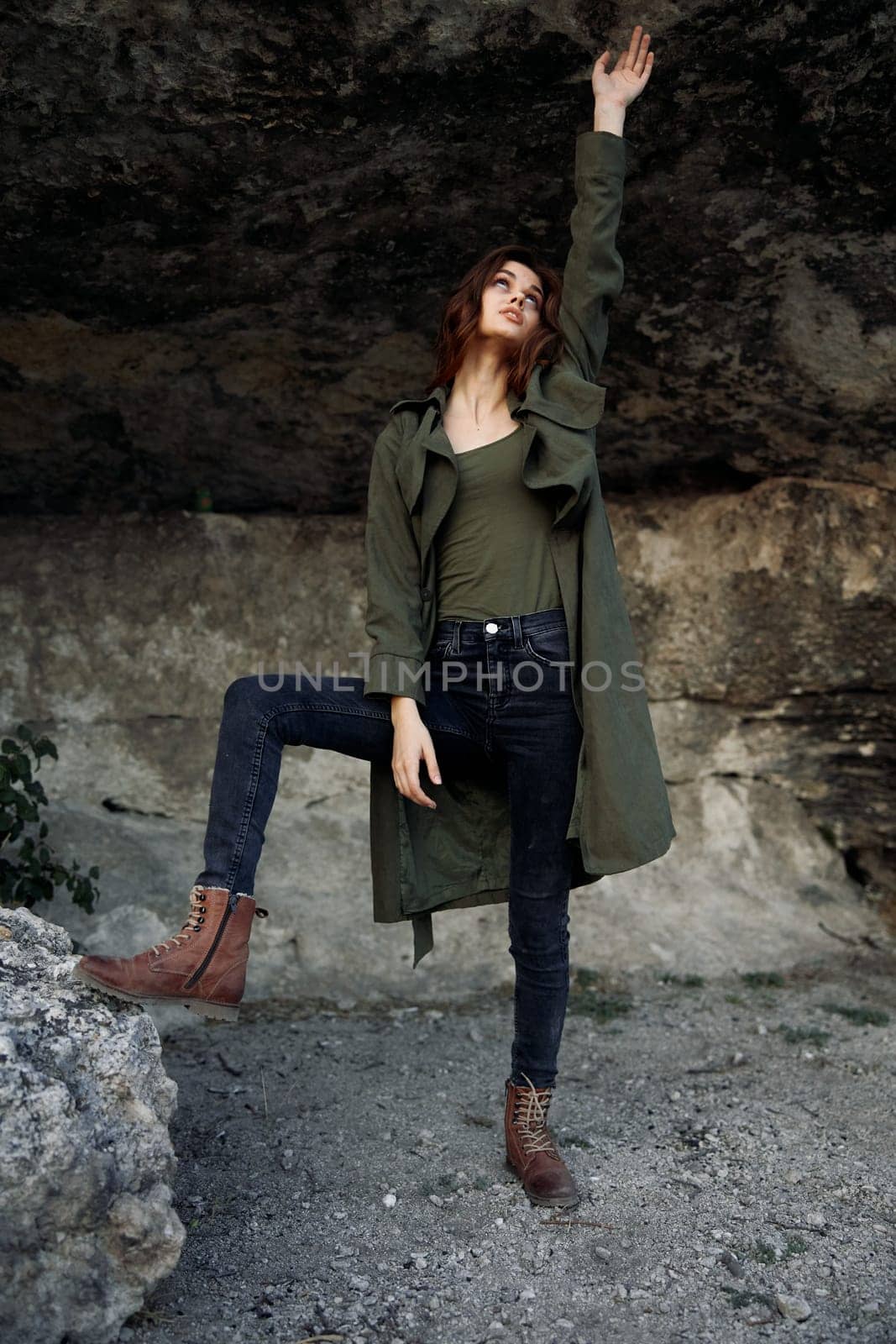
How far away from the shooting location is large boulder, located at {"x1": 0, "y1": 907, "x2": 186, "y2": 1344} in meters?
1.92

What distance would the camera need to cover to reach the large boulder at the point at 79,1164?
6.29 ft

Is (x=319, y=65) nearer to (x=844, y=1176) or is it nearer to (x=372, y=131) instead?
(x=372, y=131)

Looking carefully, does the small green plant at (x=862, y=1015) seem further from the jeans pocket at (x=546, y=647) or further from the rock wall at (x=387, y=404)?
the jeans pocket at (x=546, y=647)

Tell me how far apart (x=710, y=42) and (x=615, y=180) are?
48 cm

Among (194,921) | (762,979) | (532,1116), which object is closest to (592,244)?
(194,921)

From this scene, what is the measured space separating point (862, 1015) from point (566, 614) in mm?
2095

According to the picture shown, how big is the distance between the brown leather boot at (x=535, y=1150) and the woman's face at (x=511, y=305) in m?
1.78

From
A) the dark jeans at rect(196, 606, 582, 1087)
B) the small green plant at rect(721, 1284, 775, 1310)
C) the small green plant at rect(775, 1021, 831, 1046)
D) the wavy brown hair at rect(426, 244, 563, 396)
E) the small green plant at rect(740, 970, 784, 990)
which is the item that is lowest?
the small green plant at rect(721, 1284, 775, 1310)

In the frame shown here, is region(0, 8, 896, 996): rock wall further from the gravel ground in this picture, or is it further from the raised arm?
the gravel ground

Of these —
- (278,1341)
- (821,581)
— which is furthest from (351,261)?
(278,1341)

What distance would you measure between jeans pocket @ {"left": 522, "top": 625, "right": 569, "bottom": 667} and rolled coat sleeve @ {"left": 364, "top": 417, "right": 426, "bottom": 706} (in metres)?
0.24

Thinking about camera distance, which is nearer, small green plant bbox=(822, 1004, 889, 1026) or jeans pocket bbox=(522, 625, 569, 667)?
jeans pocket bbox=(522, 625, 569, 667)

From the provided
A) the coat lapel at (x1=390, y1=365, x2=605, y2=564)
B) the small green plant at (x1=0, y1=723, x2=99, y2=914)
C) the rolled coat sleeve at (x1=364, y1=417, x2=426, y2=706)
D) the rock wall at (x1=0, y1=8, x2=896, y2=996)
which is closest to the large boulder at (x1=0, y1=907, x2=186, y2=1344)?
the rolled coat sleeve at (x1=364, y1=417, x2=426, y2=706)

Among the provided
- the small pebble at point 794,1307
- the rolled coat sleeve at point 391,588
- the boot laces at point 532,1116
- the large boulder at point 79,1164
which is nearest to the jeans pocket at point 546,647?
the rolled coat sleeve at point 391,588
